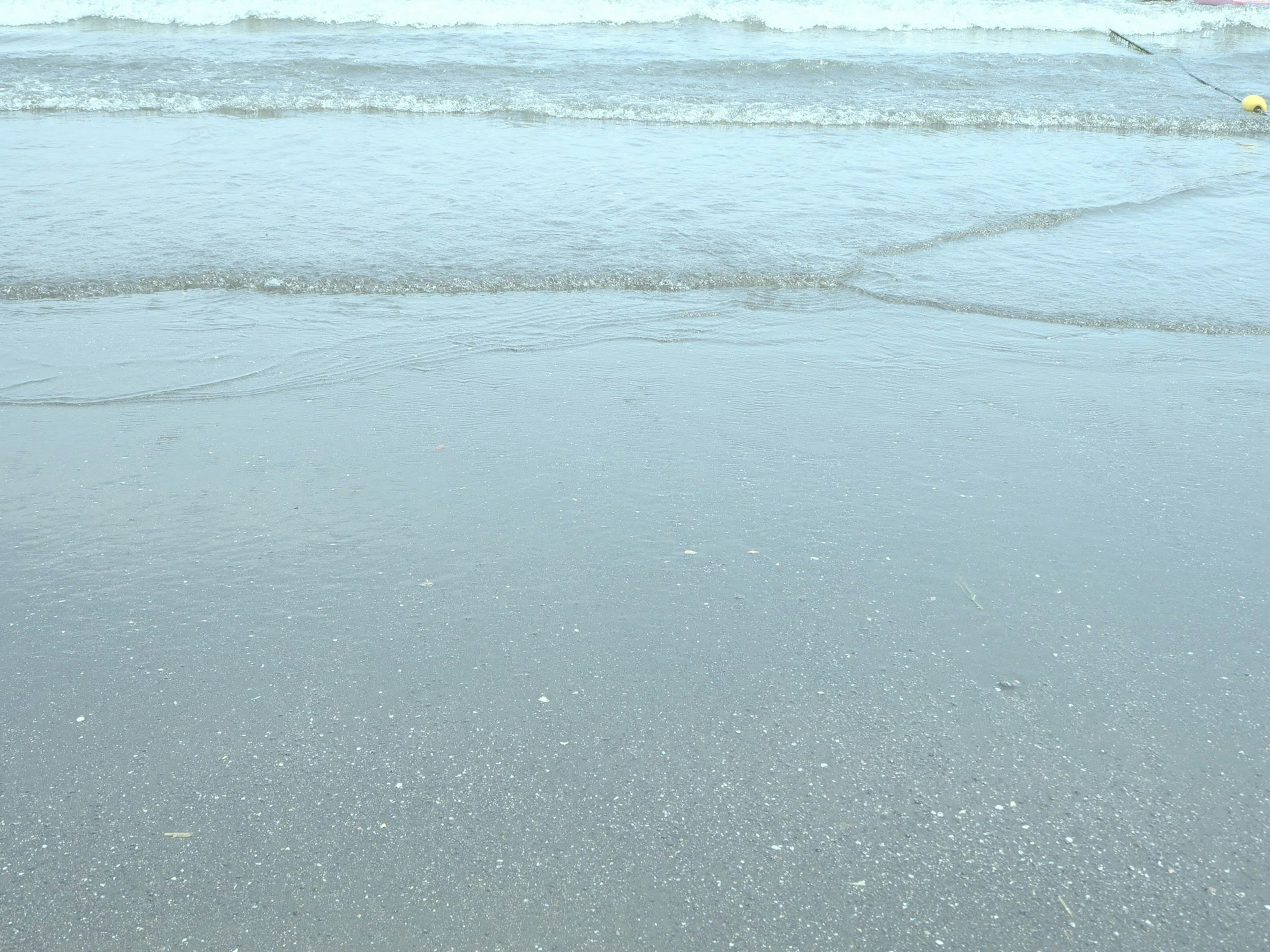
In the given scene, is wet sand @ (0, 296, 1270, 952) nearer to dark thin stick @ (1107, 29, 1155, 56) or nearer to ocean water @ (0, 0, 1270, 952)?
ocean water @ (0, 0, 1270, 952)

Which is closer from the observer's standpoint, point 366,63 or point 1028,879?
point 1028,879

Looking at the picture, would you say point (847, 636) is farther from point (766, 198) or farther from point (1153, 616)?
point (766, 198)

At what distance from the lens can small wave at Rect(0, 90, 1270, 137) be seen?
434 inches

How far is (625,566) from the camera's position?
3.36m

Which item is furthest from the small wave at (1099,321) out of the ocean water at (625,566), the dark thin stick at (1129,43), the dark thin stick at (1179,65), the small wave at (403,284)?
the dark thin stick at (1129,43)

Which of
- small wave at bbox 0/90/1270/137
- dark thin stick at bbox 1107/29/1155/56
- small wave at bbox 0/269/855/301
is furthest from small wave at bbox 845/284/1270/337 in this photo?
dark thin stick at bbox 1107/29/1155/56

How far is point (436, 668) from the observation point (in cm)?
287

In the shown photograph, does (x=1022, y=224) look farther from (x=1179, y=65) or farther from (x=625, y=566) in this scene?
(x=1179, y=65)

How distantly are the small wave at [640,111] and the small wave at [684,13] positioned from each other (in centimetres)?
687

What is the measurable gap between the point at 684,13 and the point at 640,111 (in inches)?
352

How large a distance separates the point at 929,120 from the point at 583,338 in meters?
7.83

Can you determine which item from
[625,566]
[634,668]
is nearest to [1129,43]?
[625,566]

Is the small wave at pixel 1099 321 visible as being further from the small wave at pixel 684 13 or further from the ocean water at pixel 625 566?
the small wave at pixel 684 13

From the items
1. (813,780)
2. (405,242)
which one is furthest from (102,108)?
(813,780)
